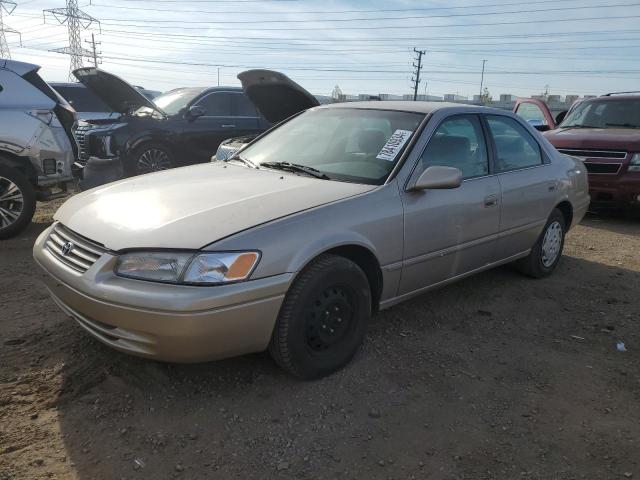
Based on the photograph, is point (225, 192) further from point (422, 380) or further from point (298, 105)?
point (298, 105)

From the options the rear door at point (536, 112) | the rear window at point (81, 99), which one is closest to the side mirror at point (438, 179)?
the rear door at point (536, 112)

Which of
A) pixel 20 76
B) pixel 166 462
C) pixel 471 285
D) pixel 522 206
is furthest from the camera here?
pixel 20 76

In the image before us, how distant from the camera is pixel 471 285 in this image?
478 cm

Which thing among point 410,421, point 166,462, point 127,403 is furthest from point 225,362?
point 410,421

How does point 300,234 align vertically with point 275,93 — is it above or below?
below

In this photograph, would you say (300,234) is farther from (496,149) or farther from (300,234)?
(496,149)

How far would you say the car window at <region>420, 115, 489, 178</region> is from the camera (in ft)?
12.0

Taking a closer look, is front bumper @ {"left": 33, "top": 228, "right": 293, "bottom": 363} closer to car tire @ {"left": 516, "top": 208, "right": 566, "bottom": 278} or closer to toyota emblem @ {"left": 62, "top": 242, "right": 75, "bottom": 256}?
toyota emblem @ {"left": 62, "top": 242, "right": 75, "bottom": 256}

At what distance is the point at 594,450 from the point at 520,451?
0.37 m

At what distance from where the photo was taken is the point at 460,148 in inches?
154

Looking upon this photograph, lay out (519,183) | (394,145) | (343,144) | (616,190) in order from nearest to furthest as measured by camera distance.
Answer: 1. (394,145)
2. (343,144)
3. (519,183)
4. (616,190)

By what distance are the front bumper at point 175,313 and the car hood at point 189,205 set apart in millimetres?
209

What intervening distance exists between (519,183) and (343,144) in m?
1.56

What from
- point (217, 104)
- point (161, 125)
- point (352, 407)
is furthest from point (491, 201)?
point (217, 104)
